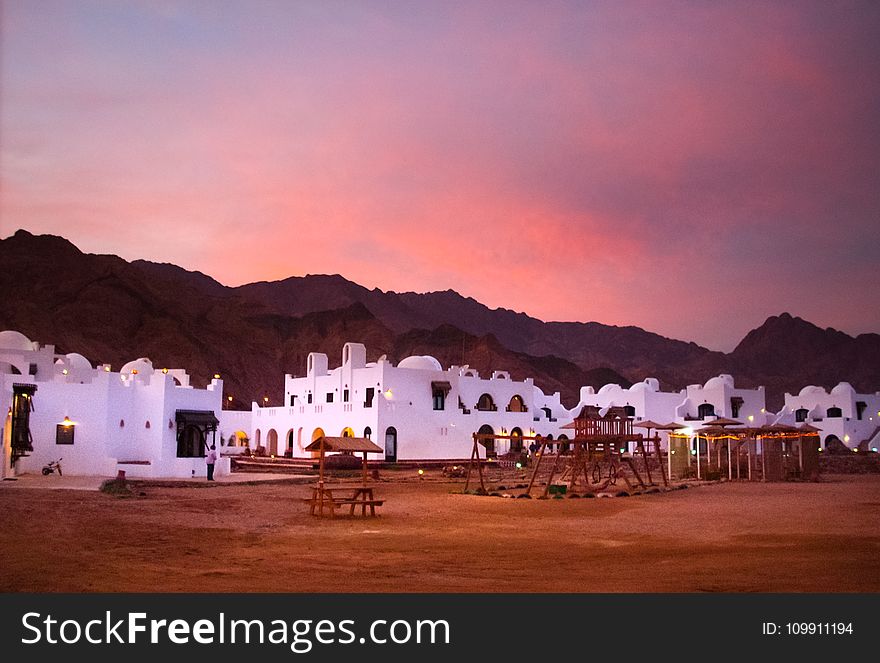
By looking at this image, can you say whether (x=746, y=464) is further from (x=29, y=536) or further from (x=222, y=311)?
(x=222, y=311)

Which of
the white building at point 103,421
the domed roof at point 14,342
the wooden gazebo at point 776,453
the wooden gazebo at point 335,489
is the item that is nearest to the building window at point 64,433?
the white building at point 103,421

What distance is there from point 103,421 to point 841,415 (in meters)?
50.5

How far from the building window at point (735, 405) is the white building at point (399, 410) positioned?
548 inches

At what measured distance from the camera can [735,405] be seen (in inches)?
2251

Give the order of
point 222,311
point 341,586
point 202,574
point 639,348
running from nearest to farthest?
point 341,586 → point 202,574 → point 222,311 → point 639,348

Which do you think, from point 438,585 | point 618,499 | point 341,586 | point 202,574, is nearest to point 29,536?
point 202,574

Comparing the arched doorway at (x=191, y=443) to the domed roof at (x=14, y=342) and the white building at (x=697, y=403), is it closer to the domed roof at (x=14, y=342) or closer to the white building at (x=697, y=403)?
the domed roof at (x=14, y=342)

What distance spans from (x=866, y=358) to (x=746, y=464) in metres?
88.1

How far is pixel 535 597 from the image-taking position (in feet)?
24.1

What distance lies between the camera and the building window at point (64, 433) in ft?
89.3

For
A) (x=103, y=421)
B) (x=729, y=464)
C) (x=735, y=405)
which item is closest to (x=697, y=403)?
(x=735, y=405)

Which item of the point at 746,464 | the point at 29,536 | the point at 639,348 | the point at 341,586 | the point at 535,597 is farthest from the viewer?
the point at 639,348

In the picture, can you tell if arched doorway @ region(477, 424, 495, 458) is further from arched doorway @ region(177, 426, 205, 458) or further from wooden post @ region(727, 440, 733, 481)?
arched doorway @ region(177, 426, 205, 458)

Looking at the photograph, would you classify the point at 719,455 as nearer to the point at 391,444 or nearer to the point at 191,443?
the point at 391,444
